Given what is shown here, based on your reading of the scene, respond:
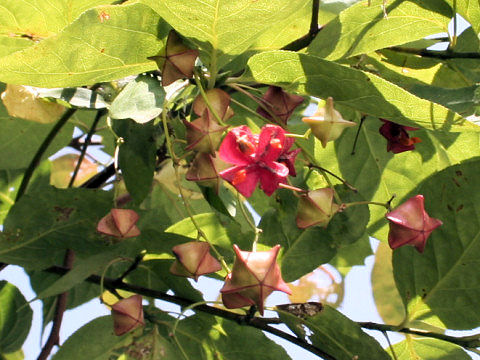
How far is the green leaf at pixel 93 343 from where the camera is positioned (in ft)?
4.03

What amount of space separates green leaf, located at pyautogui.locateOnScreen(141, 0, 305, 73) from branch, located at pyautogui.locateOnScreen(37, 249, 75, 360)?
0.68 meters

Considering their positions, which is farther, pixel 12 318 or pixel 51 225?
pixel 12 318

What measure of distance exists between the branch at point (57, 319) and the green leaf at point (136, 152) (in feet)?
1.29

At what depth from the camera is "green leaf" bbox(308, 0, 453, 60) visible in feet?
3.50

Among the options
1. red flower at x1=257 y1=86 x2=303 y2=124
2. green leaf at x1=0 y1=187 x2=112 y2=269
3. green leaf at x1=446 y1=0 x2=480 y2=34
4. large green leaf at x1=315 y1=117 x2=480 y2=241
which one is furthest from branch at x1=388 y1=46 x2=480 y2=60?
green leaf at x1=0 y1=187 x2=112 y2=269

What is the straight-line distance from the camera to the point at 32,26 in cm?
117

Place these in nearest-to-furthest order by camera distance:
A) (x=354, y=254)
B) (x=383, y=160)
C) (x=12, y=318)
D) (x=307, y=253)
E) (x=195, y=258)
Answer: (x=195, y=258), (x=307, y=253), (x=383, y=160), (x=12, y=318), (x=354, y=254)

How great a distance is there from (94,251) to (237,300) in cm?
46

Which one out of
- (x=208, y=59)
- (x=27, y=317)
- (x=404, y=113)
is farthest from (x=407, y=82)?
(x=27, y=317)

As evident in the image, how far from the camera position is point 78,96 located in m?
1.18

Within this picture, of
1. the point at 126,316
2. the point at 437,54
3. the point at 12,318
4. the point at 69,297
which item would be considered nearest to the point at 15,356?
the point at 69,297

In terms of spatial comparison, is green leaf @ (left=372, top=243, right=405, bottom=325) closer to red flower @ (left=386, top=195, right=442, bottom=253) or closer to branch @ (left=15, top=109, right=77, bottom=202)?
red flower @ (left=386, top=195, right=442, bottom=253)

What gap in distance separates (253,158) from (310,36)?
0.31 meters

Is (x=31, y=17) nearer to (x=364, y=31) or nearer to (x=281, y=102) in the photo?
(x=281, y=102)
